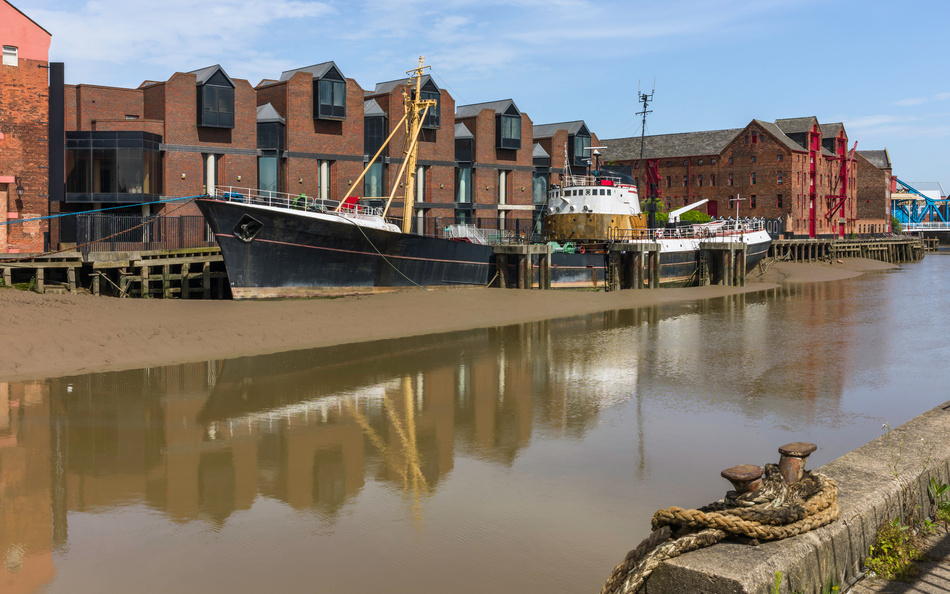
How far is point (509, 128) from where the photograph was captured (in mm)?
53500

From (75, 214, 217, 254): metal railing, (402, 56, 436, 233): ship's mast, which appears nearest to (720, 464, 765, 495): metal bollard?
(402, 56, 436, 233): ship's mast

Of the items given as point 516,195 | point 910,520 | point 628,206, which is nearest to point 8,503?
point 910,520

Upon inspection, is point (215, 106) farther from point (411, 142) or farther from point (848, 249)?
point (848, 249)

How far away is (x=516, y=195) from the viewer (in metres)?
55.2

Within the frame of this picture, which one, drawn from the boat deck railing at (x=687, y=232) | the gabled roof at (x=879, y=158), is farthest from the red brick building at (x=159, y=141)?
the gabled roof at (x=879, y=158)

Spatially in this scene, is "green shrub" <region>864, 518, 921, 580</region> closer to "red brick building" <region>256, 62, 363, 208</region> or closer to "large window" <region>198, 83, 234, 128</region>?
"large window" <region>198, 83, 234, 128</region>

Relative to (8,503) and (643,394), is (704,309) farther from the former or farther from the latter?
(8,503)

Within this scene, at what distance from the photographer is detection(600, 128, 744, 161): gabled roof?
84250mm

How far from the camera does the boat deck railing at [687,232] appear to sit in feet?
140

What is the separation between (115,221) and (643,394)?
26.7 metres

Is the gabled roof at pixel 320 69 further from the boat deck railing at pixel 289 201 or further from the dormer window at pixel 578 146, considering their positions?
the dormer window at pixel 578 146

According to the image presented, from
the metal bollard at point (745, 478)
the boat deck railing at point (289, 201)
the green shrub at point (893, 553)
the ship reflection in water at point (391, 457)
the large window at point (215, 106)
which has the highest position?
the large window at point (215, 106)

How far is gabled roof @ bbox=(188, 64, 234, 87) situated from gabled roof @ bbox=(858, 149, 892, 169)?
95061 mm

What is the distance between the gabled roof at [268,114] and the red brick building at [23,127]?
11121mm
